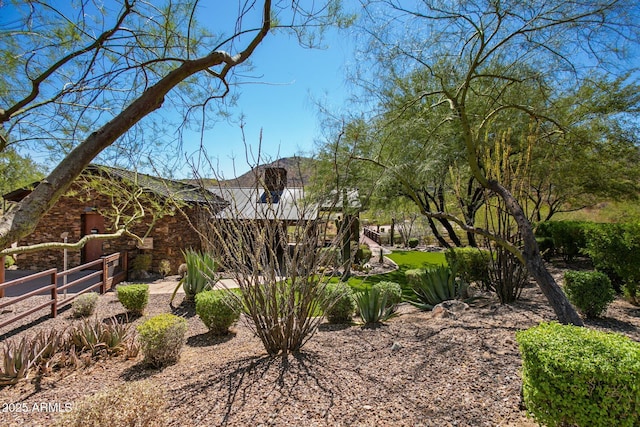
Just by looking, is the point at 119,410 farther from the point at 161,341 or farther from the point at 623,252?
the point at 623,252

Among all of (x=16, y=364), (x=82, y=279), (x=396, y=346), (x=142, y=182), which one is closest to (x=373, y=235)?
(x=142, y=182)

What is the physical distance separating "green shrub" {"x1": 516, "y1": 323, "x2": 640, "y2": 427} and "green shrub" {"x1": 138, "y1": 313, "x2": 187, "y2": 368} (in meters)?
3.60

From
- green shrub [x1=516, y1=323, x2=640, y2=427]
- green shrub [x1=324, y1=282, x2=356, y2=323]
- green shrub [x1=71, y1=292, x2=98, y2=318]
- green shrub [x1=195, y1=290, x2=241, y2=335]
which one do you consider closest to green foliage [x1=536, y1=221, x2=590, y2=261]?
green shrub [x1=324, y1=282, x2=356, y2=323]

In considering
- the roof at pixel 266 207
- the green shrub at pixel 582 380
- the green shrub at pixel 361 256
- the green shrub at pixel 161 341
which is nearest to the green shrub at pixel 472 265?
the roof at pixel 266 207

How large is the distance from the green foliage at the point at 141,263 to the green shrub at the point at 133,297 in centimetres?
536

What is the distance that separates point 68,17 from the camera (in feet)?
9.73

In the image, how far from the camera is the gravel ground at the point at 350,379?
8.20 ft

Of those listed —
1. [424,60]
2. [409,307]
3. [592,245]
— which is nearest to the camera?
[424,60]

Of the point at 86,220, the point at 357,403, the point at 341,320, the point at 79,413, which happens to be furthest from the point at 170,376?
the point at 86,220

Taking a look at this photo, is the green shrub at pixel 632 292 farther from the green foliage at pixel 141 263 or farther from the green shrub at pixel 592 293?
the green foliage at pixel 141 263

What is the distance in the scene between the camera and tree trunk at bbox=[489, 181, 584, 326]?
3706 millimetres

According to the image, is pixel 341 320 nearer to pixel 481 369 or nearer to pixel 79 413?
pixel 481 369

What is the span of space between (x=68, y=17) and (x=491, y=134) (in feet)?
24.9

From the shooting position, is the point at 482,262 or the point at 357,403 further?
the point at 482,262
